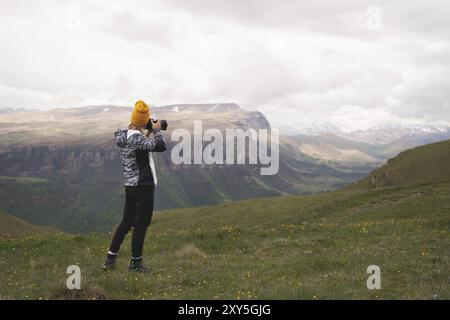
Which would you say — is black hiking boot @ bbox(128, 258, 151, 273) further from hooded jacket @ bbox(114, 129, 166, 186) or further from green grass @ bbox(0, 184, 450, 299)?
hooded jacket @ bbox(114, 129, 166, 186)

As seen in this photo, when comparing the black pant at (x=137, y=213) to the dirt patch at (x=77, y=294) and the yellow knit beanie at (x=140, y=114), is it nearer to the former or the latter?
the yellow knit beanie at (x=140, y=114)

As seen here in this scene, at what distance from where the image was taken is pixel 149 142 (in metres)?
14.3

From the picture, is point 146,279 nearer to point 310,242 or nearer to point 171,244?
point 171,244

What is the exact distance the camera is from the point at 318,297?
1135 centimetres

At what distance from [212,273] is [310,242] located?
25.5 ft

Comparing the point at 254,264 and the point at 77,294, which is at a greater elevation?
the point at 254,264

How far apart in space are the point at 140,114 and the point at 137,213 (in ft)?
10.6

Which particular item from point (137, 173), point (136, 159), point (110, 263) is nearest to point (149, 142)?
point (136, 159)

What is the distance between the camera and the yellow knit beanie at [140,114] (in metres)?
14.7

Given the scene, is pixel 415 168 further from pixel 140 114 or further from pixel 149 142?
pixel 149 142

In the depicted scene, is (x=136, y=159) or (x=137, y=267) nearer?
(x=136, y=159)

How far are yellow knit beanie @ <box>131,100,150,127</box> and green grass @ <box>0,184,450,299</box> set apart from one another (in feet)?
16.2

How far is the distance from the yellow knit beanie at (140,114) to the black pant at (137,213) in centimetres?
213

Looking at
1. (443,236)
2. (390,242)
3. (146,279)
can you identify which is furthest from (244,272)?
(443,236)
